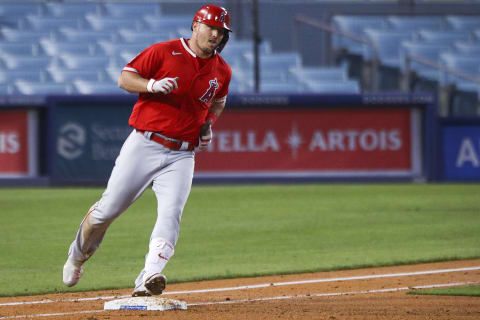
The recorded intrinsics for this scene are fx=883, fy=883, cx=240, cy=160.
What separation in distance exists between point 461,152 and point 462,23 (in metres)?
10.4

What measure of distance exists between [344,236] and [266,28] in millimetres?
15530

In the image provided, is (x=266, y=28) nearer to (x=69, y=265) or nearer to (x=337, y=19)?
(x=337, y=19)

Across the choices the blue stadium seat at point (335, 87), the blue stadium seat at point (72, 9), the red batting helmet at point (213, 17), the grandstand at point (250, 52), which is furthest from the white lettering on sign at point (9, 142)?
the red batting helmet at point (213, 17)

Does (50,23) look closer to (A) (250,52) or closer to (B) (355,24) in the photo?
(A) (250,52)

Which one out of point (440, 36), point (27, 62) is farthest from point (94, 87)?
point (440, 36)

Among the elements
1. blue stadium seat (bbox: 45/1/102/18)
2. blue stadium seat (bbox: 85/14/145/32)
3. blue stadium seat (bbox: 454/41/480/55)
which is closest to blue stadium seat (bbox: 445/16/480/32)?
blue stadium seat (bbox: 454/41/480/55)

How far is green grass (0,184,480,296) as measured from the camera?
8.05 meters

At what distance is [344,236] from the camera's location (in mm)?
10125

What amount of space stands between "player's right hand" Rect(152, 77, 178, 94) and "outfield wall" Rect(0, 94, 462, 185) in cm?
1023

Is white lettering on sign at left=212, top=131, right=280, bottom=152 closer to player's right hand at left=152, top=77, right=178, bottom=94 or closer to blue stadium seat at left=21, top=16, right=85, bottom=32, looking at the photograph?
blue stadium seat at left=21, top=16, right=85, bottom=32

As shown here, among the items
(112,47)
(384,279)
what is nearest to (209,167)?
(112,47)

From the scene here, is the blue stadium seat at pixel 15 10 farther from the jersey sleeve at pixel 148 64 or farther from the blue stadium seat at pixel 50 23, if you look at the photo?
the jersey sleeve at pixel 148 64

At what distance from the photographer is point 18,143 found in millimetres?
15172

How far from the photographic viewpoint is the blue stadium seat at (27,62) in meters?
20.8
